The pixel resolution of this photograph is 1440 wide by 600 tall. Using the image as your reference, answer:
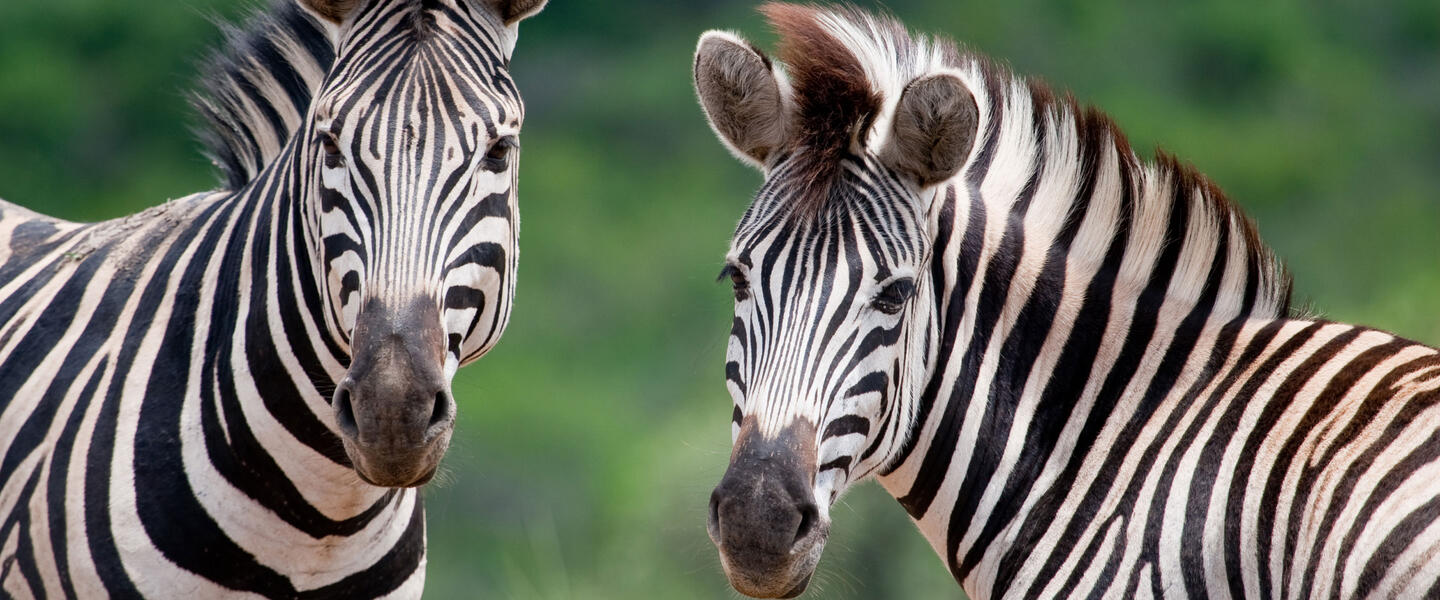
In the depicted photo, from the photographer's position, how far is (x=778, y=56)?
15.5ft

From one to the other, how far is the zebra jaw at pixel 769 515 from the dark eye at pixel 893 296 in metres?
0.45

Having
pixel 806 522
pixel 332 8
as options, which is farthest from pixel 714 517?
pixel 332 8

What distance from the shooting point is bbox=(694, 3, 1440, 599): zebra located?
3.94 meters

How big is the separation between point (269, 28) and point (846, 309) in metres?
2.73

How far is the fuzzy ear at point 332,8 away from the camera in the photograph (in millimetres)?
4730

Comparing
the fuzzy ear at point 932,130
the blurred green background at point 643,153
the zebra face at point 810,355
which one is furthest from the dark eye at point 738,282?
the blurred green background at point 643,153

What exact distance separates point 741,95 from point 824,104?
0.35 m

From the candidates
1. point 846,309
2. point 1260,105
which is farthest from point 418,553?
point 1260,105

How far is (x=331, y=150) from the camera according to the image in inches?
175

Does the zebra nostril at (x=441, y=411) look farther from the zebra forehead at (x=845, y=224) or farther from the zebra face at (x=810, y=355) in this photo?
the zebra forehead at (x=845, y=224)

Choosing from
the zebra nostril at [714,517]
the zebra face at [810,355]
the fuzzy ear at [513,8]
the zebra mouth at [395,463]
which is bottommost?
the zebra mouth at [395,463]

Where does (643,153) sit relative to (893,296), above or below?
above

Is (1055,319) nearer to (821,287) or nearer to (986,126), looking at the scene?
(986,126)

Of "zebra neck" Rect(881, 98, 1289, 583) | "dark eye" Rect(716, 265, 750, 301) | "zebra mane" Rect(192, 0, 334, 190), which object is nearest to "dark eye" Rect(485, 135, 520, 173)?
"dark eye" Rect(716, 265, 750, 301)
